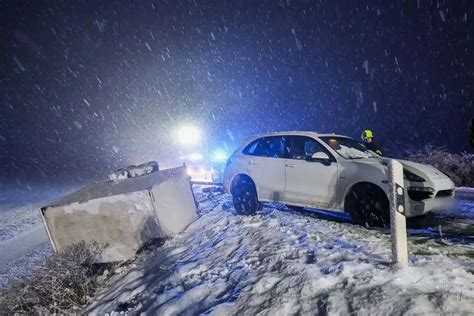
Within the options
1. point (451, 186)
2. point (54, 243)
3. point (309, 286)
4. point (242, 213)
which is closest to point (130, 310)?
point (309, 286)

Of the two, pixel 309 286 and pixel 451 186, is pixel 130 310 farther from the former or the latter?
pixel 451 186

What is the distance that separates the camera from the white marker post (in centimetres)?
360

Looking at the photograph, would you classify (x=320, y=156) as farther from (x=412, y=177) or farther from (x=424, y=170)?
(x=424, y=170)

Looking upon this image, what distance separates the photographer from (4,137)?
188ft

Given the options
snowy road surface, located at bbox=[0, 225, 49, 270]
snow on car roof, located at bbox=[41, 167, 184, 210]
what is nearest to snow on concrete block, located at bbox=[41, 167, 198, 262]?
snow on car roof, located at bbox=[41, 167, 184, 210]

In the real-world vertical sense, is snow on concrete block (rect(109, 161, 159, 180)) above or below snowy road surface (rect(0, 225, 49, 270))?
above

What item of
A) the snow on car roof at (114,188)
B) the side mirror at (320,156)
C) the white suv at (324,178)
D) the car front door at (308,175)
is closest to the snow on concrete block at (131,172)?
Result: the snow on car roof at (114,188)

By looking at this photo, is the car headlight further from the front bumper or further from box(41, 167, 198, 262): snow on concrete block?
box(41, 167, 198, 262): snow on concrete block

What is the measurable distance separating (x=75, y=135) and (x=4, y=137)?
1232 cm

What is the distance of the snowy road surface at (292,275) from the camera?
316cm

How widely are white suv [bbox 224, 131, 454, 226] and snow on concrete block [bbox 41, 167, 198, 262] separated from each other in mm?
1836

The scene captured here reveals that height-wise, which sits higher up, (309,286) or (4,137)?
(4,137)

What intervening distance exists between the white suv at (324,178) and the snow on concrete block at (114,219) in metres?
1.84

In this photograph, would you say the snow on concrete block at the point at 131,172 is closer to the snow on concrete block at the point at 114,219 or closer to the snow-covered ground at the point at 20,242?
the snow on concrete block at the point at 114,219
